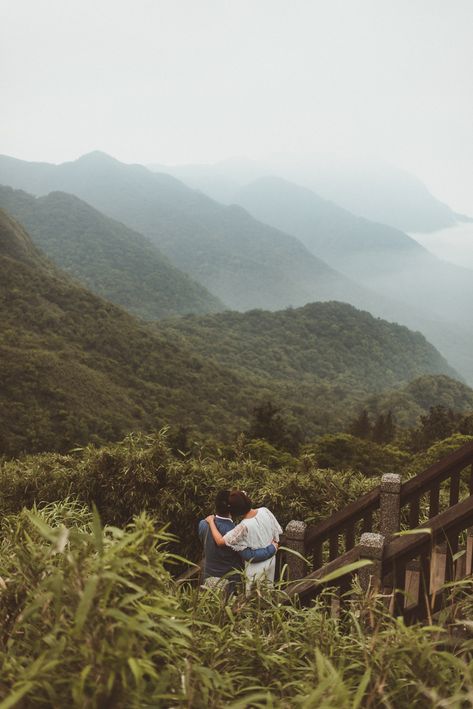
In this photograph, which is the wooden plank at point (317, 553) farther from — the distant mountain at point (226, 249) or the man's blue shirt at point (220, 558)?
the distant mountain at point (226, 249)

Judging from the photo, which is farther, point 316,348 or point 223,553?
point 316,348

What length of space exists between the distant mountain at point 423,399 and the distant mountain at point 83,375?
13401mm

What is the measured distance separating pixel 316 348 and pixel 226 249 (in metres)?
96.6

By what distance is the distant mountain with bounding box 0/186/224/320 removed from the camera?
103125mm

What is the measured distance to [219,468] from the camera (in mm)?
5875

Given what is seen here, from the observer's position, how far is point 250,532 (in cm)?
343

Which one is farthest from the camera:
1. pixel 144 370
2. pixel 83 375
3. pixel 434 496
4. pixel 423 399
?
pixel 423 399

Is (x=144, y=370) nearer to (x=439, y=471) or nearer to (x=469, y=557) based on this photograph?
(x=439, y=471)

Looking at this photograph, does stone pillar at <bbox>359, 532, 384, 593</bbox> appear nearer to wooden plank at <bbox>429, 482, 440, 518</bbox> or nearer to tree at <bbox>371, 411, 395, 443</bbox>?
wooden plank at <bbox>429, 482, 440, 518</bbox>

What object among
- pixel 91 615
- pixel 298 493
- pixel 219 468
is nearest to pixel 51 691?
pixel 91 615

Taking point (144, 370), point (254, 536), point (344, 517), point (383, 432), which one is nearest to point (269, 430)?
point (383, 432)

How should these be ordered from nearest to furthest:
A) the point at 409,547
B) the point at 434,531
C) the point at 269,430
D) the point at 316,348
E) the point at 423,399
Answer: the point at 434,531, the point at 409,547, the point at 269,430, the point at 423,399, the point at 316,348

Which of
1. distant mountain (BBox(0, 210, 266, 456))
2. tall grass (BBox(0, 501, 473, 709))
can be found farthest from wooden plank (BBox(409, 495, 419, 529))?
distant mountain (BBox(0, 210, 266, 456))

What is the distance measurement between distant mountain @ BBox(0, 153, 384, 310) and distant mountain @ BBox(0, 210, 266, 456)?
99135mm
